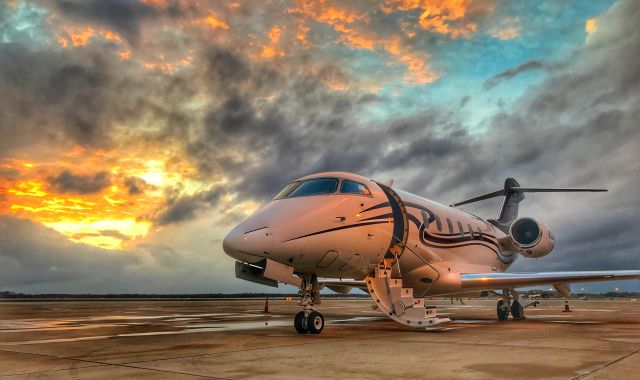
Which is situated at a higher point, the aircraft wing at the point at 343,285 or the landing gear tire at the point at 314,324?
the aircraft wing at the point at 343,285

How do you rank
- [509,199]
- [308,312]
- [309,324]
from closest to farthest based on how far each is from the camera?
[309,324]
[308,312]
[509,199]

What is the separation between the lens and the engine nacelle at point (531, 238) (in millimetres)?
18438

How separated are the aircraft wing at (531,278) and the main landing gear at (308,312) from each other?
5362 mm

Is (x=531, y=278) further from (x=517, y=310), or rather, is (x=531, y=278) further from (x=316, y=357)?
(x=316, y=357)

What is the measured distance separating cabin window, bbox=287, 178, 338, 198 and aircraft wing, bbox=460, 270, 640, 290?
18.5 feet

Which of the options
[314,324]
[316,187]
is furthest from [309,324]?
[316,187]

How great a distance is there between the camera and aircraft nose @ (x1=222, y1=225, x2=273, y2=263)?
32.6 ft

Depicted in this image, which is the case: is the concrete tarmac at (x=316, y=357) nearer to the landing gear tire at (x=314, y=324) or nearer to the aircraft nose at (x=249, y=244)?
the landing gear tire at (x=314, y=324)

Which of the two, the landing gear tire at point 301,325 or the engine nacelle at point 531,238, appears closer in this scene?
the landing gear tire at point 301,325

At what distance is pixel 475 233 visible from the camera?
57.8ft

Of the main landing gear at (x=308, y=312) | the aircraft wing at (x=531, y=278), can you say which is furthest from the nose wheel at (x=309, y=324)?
the aircraft wing at (x=531, y=278)

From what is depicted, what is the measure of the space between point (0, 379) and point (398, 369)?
442 cm

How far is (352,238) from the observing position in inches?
452

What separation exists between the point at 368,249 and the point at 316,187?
1.92 meters
